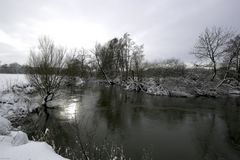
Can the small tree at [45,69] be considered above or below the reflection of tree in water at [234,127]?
above

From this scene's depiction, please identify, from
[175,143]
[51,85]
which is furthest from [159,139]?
[51,85]

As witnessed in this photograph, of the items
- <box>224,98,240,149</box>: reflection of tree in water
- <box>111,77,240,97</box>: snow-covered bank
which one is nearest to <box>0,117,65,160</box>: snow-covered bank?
<box>224,98,240,149</box>: reflection of tree in water

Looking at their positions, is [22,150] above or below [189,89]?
below

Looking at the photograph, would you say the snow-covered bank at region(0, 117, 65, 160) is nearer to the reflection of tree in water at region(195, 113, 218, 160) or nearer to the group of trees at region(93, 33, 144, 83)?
the reflection of tree in water at region(195, 113, 218, 160)

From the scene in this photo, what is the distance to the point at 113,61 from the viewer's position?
1396 inches

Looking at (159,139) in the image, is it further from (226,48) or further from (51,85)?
(226,48)

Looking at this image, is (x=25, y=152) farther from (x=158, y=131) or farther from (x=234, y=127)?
(x=234, y=127)

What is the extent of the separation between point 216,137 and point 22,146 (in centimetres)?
771

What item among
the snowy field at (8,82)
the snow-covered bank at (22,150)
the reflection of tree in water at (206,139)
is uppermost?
the snowy field at (8,82)

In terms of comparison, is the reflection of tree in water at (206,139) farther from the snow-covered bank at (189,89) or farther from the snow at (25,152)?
the snow-covered bank at (189,89)

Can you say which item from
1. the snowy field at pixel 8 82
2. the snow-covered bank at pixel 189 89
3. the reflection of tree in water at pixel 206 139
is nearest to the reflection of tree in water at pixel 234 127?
the reflection of tree in water at pixel 206 139

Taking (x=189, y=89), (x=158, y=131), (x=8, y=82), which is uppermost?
(x=8, y=82)

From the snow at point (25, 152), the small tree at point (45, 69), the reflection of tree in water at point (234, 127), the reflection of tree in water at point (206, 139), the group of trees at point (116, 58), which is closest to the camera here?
the snow at point (25, 152)

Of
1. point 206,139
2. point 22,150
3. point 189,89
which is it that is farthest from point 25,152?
point 189,89
